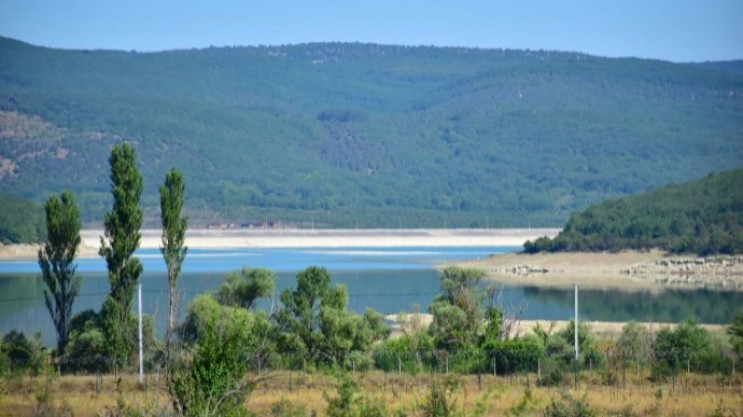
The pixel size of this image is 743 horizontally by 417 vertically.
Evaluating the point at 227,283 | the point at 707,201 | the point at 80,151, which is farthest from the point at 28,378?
the point at 80,151

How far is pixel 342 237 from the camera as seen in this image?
471 ft

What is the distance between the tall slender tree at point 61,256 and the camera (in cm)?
4000

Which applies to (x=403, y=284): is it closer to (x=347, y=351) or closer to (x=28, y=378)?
(x=347, y=351)

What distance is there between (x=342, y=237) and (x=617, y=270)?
57775 millimetres

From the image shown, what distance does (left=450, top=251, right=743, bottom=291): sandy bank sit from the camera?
76.3 m

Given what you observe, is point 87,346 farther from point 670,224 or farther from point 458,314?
point 670,224

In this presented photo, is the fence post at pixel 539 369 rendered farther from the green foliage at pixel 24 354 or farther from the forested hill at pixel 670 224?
the forested hill at pixel 670 224

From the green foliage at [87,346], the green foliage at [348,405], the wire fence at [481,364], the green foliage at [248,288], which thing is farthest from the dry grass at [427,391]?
the green foliage at [248,288]

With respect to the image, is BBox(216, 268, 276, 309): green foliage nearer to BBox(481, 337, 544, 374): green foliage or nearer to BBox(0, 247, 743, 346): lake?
BBox(0, 247, 743, 346): lake

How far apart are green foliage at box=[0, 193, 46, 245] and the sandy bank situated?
104 feet

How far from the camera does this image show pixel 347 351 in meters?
38.7

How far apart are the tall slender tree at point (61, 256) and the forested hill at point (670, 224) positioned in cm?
5328

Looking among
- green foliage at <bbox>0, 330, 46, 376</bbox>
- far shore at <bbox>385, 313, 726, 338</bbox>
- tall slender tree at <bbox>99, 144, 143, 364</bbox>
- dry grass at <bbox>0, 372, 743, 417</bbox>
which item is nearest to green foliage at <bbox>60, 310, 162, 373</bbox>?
tall slender tree at <bbox>99, 144, 143, 364</bbox>

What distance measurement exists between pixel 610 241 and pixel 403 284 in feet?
84.5
